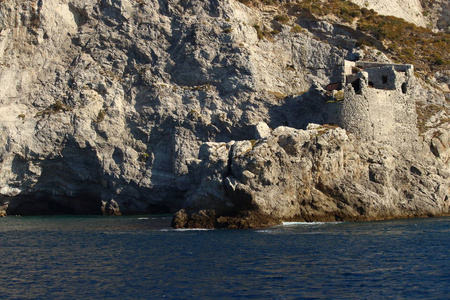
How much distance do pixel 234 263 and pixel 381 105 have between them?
2395 cm

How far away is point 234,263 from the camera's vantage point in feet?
74.1

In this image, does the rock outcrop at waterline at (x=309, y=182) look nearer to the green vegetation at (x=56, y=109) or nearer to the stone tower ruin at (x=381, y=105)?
the stone tower ruin at (x=381, y=105)

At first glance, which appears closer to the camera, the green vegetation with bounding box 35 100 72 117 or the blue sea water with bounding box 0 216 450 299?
the blue sea water with bounding box 0 216 450 299

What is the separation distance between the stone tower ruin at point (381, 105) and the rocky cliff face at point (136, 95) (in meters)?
1.99

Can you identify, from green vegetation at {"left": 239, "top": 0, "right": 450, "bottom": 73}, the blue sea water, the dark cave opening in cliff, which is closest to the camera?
the blue sea water

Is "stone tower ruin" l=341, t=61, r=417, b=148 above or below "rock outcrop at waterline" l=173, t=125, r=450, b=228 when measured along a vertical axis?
above

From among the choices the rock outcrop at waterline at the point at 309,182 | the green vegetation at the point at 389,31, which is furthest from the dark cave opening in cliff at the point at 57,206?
the green vegetation at the point at 389,31

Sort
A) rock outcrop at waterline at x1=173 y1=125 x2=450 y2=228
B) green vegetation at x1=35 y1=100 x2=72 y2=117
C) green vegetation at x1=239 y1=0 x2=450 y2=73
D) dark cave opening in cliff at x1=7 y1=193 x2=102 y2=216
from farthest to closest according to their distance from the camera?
green vegetation at x1=239 y1=0 x2=450 y2=73
dark cave opening in cliff at x1=7 y1=193 x2=102 y2=216
green vegetation at x1=35 y1=100 x2=72 y2=117
rock outcrop at waterline at x1=173 y1=125 x2=450 y2=228

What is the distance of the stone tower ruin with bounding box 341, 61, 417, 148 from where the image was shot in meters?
41.2

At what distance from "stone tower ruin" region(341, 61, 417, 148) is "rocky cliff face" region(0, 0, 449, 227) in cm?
199

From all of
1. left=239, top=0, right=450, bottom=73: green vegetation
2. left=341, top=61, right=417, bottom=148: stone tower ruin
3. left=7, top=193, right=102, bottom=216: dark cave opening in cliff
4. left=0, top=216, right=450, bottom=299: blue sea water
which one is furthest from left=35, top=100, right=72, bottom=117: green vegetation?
left=341, top=61, right=417, bottom=148: stone tower ruin

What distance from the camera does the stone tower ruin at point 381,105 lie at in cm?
4125

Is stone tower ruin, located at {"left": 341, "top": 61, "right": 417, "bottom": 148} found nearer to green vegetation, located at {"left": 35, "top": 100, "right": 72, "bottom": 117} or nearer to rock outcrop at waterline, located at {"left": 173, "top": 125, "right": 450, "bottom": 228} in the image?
rock outcrop at waterline, located at {"left": 173, "top": 125, "right": 450, "bottom": 228}

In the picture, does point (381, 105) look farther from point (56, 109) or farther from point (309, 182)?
point (56, 109)
